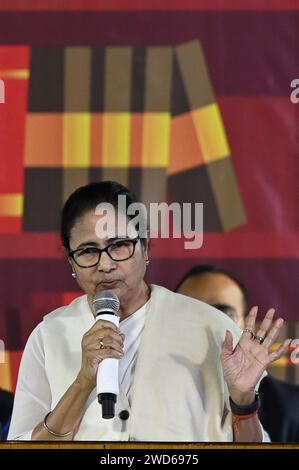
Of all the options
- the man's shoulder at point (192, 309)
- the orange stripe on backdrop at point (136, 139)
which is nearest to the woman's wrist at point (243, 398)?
the man's shoulder at point (192, 309)

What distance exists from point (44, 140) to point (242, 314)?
0.77 m

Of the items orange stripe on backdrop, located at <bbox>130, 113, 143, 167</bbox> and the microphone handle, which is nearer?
the microphone handle

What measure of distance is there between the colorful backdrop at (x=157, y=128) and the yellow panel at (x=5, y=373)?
8 cm

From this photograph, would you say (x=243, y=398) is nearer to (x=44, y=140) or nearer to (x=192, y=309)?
(x=192, y=309)

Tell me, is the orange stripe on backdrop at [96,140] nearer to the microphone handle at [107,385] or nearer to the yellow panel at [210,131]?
the yellow panel at [210,131]

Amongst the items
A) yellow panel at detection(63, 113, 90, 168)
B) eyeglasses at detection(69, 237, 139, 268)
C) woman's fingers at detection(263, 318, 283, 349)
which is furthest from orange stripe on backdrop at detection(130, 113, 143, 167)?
woman's fingers at detection(263, 318, 283, 349)

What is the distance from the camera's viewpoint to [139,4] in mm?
2939

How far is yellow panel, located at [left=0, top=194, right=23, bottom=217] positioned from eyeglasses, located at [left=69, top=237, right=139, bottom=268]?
0.28 metres

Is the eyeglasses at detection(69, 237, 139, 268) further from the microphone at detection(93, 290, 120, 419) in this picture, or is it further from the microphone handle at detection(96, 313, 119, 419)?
the microphone handle at detection(96, 313, 119, 419)

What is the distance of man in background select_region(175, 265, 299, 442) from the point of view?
9.14 feet

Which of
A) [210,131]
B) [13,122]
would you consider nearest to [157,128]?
[210,131]

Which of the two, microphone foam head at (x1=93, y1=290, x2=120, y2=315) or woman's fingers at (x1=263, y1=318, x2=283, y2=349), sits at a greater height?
microphone foam head at (x1=93, y1=290, x2=120, y2=315)

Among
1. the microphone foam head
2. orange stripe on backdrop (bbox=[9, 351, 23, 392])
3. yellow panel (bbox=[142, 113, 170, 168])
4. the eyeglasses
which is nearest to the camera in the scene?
the microphone foam head

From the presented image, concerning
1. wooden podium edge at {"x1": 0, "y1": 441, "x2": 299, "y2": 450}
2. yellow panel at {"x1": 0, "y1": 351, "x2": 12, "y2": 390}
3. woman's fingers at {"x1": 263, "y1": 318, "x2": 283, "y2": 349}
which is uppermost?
woman's fingers at {"x1": 263, "y1": 318, "x2": 283, "y2": 349}
